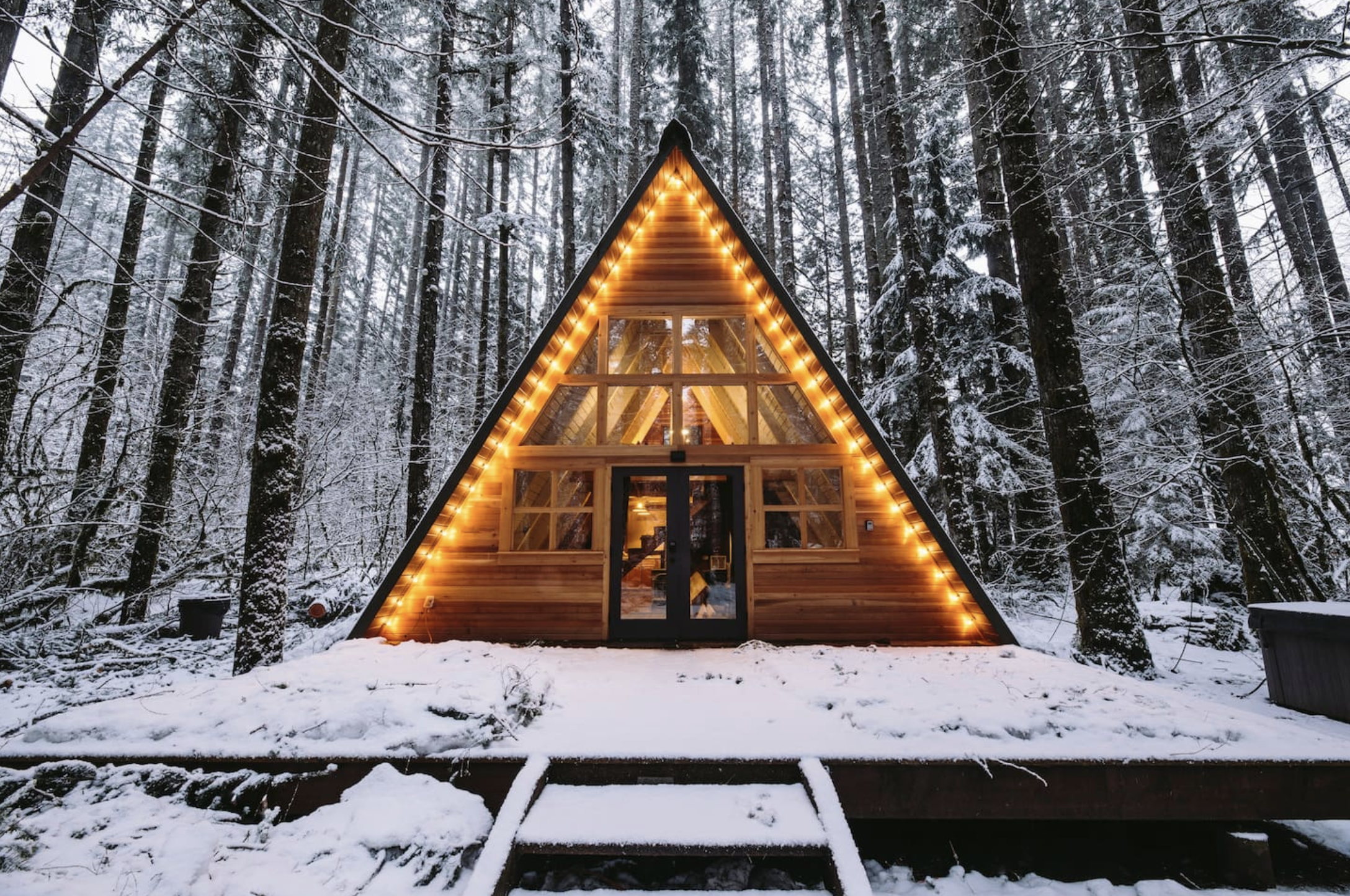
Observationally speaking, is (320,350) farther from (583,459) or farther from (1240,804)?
(1240,804)

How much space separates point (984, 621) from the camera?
5113mm

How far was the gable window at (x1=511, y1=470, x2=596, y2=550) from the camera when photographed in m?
5.47

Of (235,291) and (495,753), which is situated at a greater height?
(235,291)

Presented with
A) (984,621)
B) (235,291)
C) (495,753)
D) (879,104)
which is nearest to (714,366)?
(984,621)

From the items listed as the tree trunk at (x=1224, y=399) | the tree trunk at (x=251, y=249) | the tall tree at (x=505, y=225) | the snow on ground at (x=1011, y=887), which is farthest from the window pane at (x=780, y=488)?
the tree trunk at (x=251, y=249)

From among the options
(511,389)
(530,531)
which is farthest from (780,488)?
(511,389)

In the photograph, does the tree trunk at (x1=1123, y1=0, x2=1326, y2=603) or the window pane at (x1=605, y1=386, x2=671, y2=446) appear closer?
the tree trunk at (x1=1123, y1=0, x2=1326, y2=603)

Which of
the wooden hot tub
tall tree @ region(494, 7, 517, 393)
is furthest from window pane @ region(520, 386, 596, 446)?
the wooden hot tub

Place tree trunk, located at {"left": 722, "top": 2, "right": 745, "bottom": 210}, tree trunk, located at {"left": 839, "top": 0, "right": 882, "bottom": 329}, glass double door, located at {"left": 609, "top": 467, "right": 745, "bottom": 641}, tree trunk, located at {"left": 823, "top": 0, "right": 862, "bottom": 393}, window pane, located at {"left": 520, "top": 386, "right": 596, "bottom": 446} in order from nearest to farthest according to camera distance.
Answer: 1. glass double door, located at {"left": 609, "top": 467, "right": 745, "bottom": 641}
2. window pane, located at {"left": 520, "top": 386, "right": 596, "bottom": 446}
3. tree trunk, located at {"left": 839, "top": 0, "right": 882, "bottom": 329}
4. tree trunk, located at {"left": 823, "top": 0, "right": 862, "bottom": 393}
5. tree trunk, located at {"left": 722, "top": 2, "right": 745, "bottom": 210}

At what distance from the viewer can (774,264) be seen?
533 inches

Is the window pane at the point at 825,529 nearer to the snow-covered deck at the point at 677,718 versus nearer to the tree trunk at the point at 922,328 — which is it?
the snow-covered deck at the point at 677,718

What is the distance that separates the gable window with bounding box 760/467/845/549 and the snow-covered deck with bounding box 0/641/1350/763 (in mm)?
1464

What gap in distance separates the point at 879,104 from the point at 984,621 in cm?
1058

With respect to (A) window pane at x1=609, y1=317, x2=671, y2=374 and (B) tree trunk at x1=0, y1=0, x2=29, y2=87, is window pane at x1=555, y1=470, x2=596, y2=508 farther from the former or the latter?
(B) tree trunk at x1=0, y1=0, x2=29, y2=87
